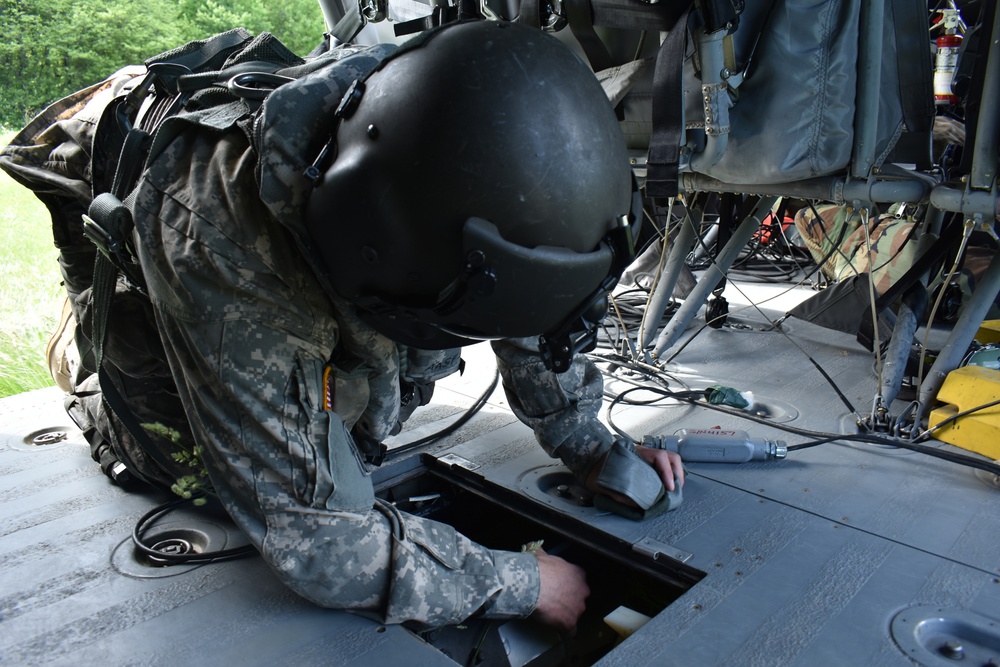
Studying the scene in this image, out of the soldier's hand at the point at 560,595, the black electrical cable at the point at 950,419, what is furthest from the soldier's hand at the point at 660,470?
the black electrical cable at the point at 950,419

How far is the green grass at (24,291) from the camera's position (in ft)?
11.6

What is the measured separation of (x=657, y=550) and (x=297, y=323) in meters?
0.87

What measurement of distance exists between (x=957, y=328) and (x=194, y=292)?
215cm

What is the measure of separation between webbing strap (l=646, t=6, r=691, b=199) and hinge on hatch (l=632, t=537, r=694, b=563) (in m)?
0.92

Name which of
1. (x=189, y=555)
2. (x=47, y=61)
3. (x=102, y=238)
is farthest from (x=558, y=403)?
(x=47, y=61)

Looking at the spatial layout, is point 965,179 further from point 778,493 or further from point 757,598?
point 757,598

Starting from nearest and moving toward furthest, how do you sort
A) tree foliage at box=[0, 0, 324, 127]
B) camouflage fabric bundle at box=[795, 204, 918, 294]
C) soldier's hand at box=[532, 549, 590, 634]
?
soldier's hand at box=[532, 549, 590, 634] < camouflage fabric bundle at box=[795, 204, 918, 294] < tree foliage at box=[0, 0, 324, 127]

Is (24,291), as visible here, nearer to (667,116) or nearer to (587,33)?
(587,33)

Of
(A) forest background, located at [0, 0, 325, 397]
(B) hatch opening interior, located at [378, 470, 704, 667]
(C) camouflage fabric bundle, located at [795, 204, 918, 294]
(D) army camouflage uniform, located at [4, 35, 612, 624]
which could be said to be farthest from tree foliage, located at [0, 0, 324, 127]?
(D) army camouflage uniform, located at [4, 35, 612, 624]

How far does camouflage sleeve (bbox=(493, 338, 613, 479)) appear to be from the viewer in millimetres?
1804

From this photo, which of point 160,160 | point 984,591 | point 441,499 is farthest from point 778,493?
point 160,160

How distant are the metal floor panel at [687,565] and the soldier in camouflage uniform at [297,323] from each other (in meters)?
0.15

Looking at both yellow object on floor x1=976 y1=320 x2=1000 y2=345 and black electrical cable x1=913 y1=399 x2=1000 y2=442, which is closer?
black electrical cable x1=913 y1=399 x2=1000 y2=442

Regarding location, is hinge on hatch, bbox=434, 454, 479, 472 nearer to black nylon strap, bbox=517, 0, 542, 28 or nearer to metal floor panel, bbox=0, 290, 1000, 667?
metal floor panel, bbox=0, 290, 1000, 667
